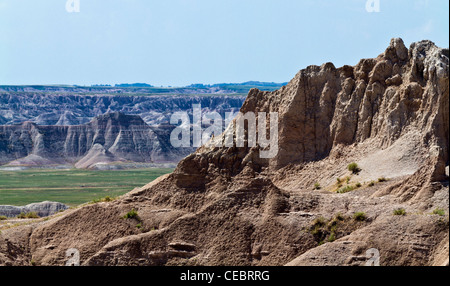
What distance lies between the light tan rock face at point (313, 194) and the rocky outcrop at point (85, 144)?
12396 cm

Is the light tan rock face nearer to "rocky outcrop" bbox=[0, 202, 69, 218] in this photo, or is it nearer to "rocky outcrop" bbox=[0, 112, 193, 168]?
"rocky outcrop" bbox=[0, 202, 69, 218]

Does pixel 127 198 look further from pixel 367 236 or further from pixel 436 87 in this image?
pixel 436 87

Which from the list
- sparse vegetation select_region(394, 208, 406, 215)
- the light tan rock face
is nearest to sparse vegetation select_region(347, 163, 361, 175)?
the light tan rock face

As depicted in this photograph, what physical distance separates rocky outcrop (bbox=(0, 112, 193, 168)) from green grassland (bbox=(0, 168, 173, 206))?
12.1 metres

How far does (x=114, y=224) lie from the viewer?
109 feet

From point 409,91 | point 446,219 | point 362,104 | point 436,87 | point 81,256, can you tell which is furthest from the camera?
point 362,104

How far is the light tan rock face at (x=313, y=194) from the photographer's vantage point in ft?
95.1

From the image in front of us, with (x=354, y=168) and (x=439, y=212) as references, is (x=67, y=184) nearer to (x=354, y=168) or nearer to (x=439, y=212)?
(x=354, y=168)

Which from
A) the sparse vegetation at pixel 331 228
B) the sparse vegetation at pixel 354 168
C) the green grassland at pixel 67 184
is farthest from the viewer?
the green grassland at pixel 67 184

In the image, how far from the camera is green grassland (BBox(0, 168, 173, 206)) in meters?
106

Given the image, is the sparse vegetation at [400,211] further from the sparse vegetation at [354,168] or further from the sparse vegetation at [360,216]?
the sparse vegetation at [354,168]

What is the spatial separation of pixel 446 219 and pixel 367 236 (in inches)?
112

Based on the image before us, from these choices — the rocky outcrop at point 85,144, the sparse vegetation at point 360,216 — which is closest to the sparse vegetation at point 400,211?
the sparse vegetation at point 360,216
